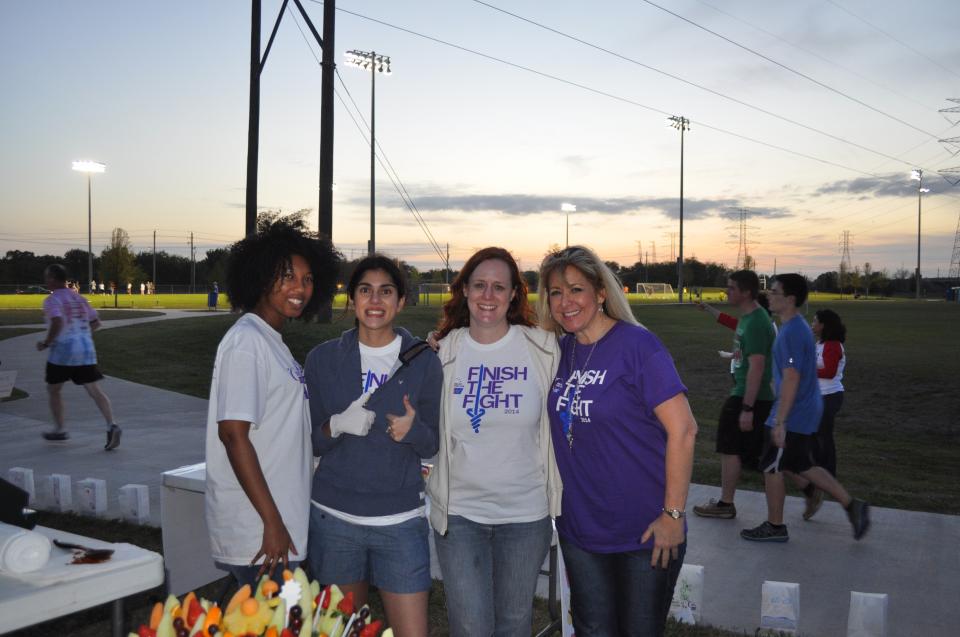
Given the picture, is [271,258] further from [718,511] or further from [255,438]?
[718,511]

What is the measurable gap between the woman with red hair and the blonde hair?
0.26m

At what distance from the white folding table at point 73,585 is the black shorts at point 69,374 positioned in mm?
7769

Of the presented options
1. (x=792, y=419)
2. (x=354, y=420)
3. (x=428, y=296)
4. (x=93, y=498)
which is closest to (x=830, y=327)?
(x=792, y=419)

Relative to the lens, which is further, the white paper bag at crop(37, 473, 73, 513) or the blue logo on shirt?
the white paper bag at crop(37, 473, 73, 513)

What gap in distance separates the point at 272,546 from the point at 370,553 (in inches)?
18.5

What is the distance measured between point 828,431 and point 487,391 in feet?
15.3

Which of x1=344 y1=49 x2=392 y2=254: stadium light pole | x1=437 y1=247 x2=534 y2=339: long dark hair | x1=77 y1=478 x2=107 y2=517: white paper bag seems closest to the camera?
x1=437 y1=247 x2=534 y2=339: long dark hair

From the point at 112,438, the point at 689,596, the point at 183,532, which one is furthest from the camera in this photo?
the point at 112,438

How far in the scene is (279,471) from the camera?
8.59ft

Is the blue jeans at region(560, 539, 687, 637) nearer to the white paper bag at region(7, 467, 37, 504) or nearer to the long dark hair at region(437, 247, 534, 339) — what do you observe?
the long dark hair at region(437, 247, 534, 339)

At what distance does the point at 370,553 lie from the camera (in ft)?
9.46

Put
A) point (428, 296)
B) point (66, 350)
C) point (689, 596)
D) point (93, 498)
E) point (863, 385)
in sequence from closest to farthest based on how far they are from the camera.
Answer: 1. point (689, 596)
2. point (93, 498)
3. point (66, 350)
4. point (863, 385)
5. point (428, 296)

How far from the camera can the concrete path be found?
14.7 ft

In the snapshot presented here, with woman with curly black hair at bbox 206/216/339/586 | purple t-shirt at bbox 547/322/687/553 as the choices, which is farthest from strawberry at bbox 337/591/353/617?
purple t-shirt at bbox 547/322/687/553
